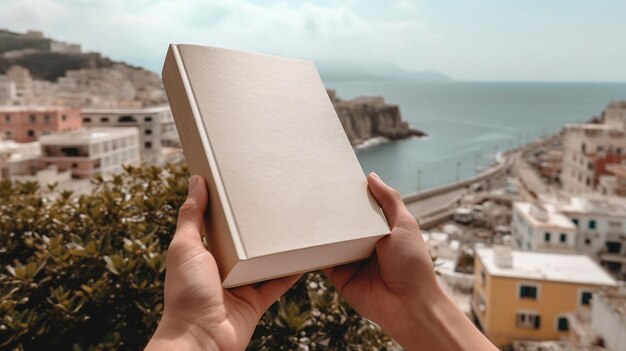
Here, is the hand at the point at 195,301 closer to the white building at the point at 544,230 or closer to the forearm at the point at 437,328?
the forearm at the point at 437,328

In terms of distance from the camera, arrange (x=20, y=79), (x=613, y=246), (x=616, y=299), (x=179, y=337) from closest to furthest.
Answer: (x=179, y=337)
(x=616, y=299)
(x=613, y=246)
(x=20, y=79)

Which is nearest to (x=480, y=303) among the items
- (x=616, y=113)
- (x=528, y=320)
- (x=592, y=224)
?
(x=528, y=320)

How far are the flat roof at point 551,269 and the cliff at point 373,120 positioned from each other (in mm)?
28710

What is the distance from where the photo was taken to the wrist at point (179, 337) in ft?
2.18

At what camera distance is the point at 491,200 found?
18750 millimetres

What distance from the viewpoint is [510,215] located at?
54.7 feet

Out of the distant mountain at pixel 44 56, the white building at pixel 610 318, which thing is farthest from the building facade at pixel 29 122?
the distant mountain at pixel 44 56

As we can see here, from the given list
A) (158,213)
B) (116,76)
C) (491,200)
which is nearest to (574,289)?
(158,213)

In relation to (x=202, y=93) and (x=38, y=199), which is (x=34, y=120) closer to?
(x=38, y=199)

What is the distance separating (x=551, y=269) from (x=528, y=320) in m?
0.83

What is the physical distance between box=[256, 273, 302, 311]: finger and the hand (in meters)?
0.05

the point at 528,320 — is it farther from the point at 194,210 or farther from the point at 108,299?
the point at 194,210

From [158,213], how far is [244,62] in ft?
2.54

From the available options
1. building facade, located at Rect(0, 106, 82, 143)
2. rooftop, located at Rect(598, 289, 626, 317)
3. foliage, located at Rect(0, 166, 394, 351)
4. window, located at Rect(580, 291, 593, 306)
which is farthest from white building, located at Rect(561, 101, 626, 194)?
building facade, located at Rect(0, 106, 82, 143)
